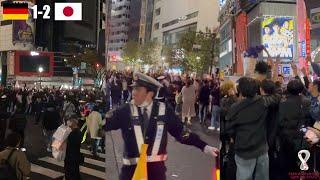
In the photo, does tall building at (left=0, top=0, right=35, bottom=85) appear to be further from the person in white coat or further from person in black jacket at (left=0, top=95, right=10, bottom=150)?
person in black jacket at (left=0, top=95, right=10, bottom=150)

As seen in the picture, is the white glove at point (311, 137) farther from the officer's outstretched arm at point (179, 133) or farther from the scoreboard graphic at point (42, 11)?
the scoreboard graphic at point (42, 11)

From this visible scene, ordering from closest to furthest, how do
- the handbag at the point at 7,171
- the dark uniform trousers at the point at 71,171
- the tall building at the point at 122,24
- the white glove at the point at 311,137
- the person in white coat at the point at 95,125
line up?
1. the tall building at the point at 122,24
2. the person in white coat at the point at 95,125
3. the dark uniform trousers at the point at 71,171
4. the white glove at the point at 311,137
5. the handbag at the point at 7,171

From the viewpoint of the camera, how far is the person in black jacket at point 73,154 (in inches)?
156

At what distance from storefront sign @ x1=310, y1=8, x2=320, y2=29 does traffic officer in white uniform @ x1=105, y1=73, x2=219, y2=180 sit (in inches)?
59.4

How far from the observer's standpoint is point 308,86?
4508 millimetres

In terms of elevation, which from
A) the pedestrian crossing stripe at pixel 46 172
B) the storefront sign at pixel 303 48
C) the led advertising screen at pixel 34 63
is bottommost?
the pedestrian crossing stripe at pixel 46 172

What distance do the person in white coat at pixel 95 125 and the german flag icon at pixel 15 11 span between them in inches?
45.8

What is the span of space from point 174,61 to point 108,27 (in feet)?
2.38

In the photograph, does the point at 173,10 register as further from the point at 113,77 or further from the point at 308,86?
the point at 308,86

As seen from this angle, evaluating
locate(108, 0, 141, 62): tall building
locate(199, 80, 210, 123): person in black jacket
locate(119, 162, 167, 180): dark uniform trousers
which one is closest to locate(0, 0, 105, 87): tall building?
locate(108, 0, 141, 62): tall building

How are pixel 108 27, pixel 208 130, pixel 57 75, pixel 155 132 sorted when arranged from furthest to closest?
pixel 57 75
pixel 108 27
pixel 208 130
pixel 155 132

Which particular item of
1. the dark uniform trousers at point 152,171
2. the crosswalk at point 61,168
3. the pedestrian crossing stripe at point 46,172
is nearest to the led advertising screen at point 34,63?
the crosswalk at point 61,168

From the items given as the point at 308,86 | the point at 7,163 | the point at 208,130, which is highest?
the point at 308,86

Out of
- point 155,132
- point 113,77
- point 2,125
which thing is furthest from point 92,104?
point 2,125
